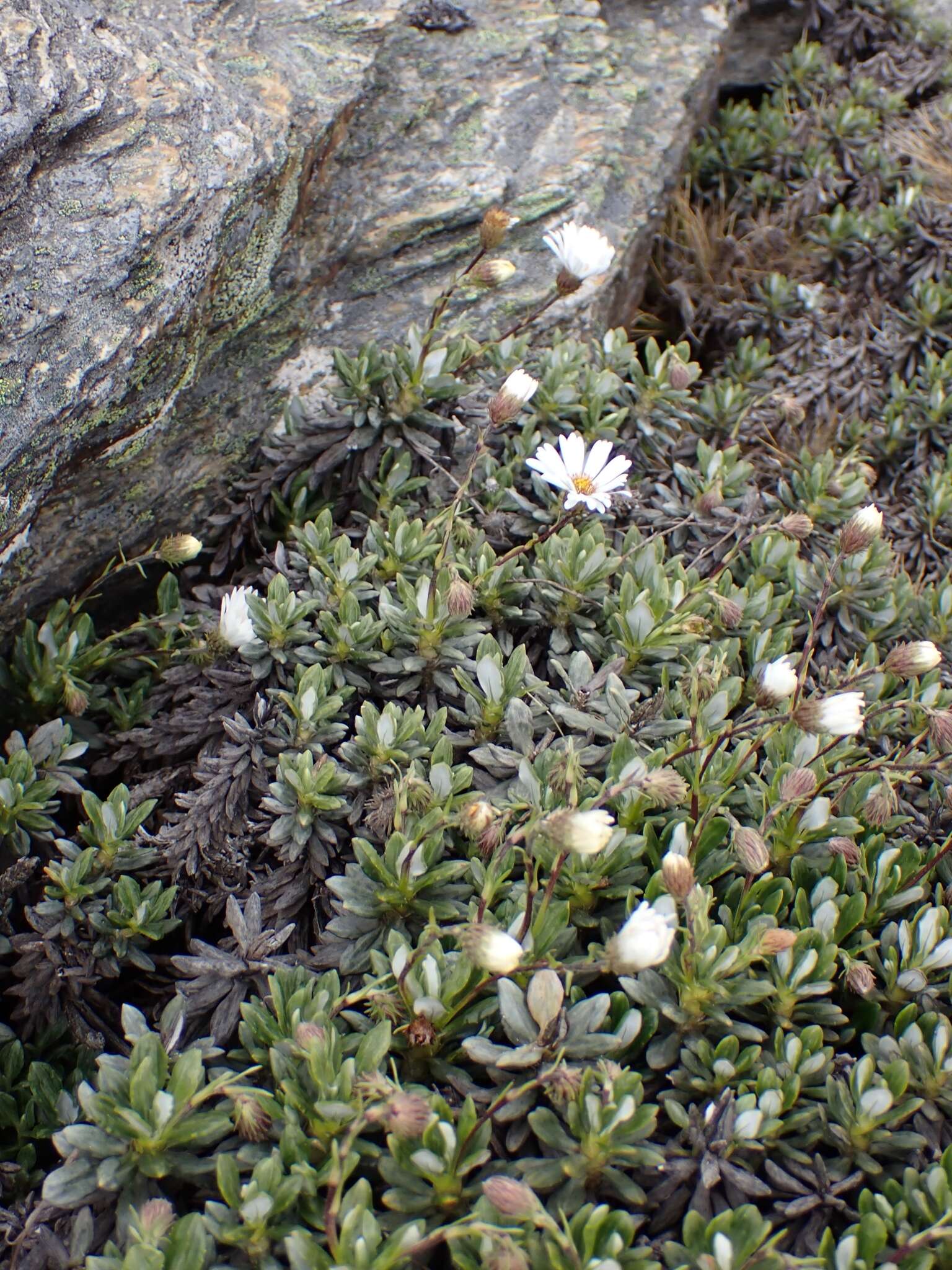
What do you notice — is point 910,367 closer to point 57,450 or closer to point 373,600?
point 373,600

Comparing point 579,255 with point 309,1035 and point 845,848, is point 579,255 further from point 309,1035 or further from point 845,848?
point 309,1035

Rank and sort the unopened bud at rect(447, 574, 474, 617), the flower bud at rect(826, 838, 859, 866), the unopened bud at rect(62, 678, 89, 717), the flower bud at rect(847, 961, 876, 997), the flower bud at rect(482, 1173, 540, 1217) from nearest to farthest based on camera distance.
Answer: the flower bud at rect(482, 1173, 540, 1217) < the flower bud at rect(847, 961, 876, 997) < the flower bud at rect(826, 838, 859, 866) < the unopened bud at rect(447, 574, 474, 617) < the unopened bud at rect(62, 678, 89, 717)

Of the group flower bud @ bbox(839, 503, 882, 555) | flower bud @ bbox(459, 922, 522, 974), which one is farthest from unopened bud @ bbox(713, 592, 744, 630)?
flower bud @ bbox(459, 922, 522, 974)

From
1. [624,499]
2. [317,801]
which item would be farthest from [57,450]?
[624,499]

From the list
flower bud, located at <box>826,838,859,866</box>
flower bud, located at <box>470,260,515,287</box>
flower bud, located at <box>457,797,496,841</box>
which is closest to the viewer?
flower bud, located at <box>457,797,496,841</box>

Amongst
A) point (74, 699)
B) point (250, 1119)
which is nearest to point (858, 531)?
point (250, 1119)

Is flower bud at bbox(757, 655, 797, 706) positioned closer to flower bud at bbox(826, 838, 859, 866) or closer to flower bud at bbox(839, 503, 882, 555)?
flower bud at bbox(826, 838, 859, 866)

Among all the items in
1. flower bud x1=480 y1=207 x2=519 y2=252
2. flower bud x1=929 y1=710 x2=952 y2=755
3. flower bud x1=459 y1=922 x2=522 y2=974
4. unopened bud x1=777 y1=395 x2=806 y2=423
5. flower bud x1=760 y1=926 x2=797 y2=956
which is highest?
→ flower bud x1=480 y1=207 x2=519 y2=252
